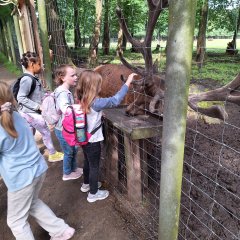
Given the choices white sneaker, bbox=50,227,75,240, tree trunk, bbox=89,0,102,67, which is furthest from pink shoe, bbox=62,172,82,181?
tree trunk, bbox=89,0,102,67

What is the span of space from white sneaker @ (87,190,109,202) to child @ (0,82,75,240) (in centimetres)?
94

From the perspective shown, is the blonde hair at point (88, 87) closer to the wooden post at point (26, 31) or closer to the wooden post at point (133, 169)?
the wooden post at point (133, 169)

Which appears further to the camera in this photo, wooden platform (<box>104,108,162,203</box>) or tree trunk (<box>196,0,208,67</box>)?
wooden platform (<box>104,108,162,203</box>)

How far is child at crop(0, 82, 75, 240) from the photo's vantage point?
2.35 m

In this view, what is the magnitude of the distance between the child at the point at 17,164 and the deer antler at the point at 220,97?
Answer: 1.49 meters

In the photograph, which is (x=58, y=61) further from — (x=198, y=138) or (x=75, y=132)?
(x=75, y=132)

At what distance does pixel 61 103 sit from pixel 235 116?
4.66 meters

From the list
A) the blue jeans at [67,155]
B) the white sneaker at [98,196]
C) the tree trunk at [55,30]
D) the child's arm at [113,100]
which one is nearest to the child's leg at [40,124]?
the blue jeans at [67,155]

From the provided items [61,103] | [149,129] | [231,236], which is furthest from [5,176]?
[231,236]

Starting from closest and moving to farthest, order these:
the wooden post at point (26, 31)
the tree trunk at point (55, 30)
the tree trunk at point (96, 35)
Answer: the wooden post at point (26, 31)
the tree trunk at point (55, 30)
the tree trunk at point (96, 35)

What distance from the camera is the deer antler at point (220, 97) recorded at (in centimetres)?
227

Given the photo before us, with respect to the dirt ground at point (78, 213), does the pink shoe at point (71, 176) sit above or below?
above

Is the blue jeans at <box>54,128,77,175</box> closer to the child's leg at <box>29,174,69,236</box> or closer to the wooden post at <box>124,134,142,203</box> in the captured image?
the wooden post at <box>124,134,142,203</box>

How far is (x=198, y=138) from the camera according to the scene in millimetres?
5609
